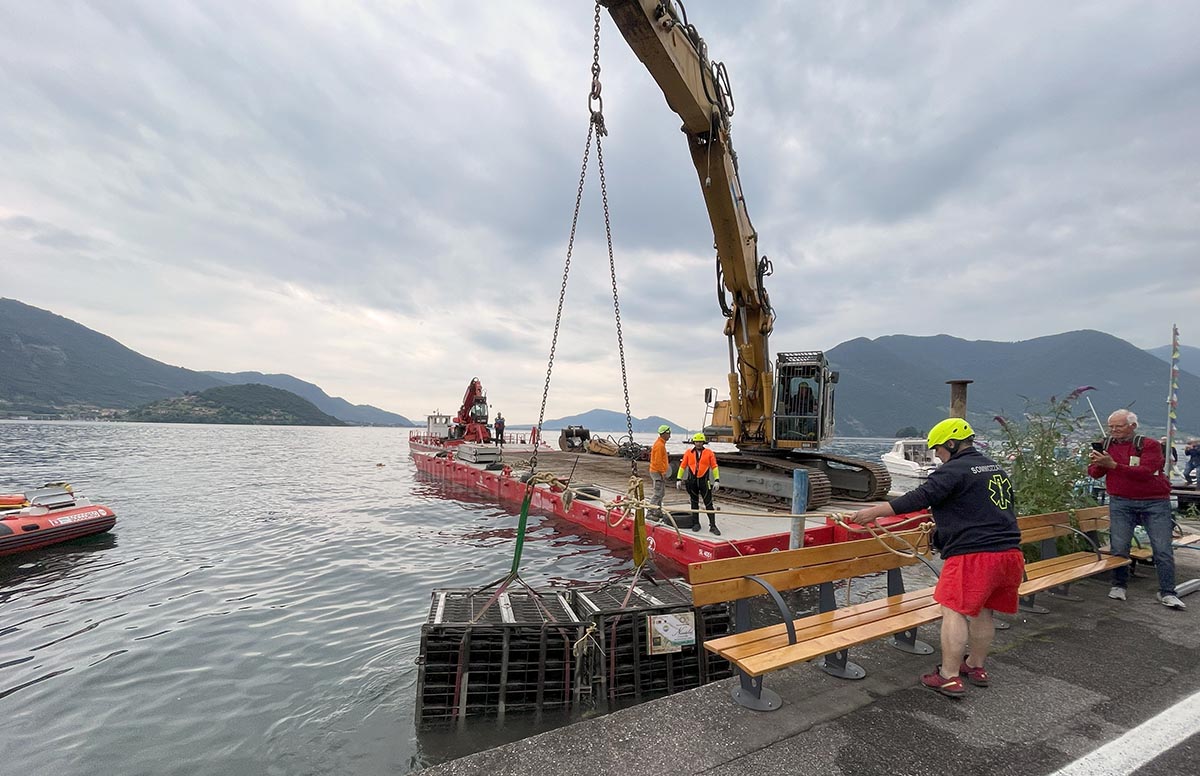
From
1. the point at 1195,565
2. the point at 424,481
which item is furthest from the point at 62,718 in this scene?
the point at 424,481

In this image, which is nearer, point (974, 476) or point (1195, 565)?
point (974, 476)

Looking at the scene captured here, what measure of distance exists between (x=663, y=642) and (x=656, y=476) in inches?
247

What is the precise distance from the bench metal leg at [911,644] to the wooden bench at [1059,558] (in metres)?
1.17

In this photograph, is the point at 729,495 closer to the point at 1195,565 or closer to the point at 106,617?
the point at 1195,565

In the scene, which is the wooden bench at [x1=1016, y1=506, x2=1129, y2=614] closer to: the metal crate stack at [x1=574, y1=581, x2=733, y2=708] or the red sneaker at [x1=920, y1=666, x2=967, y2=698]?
the red sneaker at [x1=920, y1=666, x2=967, y2=698]

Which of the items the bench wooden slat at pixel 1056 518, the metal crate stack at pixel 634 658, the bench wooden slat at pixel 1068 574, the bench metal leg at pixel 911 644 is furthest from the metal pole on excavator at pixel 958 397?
the metal crate stack at pixel 634 658

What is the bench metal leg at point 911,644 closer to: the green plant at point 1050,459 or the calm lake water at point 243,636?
the calm lake water at point 243,636

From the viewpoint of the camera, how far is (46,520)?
439 inches

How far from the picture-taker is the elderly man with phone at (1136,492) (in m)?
5.43

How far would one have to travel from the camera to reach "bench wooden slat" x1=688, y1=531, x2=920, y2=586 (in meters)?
3.68

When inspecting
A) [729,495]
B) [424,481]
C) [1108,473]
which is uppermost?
[1108,473]

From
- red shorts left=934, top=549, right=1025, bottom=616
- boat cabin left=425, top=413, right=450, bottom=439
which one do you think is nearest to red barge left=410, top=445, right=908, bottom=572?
red shorts left=934, top=549, right=1025, bottom=616

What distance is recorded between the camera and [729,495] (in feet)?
43.5

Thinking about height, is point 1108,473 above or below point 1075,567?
above
